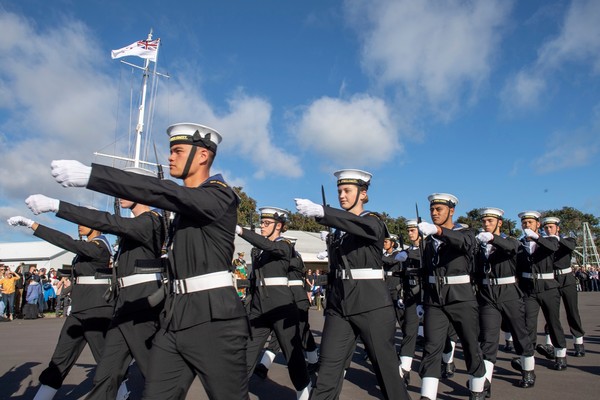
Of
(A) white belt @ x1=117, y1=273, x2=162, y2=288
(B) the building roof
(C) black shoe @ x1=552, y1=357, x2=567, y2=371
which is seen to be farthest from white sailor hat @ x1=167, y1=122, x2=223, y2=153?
(B) the building roof

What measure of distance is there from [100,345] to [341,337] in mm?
2708

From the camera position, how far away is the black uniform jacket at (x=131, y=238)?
3793mm

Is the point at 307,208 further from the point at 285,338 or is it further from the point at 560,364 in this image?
the point at 560,364

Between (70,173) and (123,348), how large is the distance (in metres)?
2.49

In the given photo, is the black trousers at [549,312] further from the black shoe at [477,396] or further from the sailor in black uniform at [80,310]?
the sailor in black uniform at [80,310]

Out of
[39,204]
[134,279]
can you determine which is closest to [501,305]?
[134,279]

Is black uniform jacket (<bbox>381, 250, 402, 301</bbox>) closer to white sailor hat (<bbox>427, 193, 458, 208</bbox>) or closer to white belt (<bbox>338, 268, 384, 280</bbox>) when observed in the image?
white sailor hat (<bbox>427, 193, 458, 208</bbox>)

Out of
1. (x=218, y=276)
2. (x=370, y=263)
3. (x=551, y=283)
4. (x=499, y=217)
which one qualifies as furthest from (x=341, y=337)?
(x=551, y=283)

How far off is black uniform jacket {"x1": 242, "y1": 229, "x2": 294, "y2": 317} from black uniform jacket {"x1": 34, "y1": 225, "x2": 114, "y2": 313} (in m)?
1.61

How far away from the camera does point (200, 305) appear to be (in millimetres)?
3123

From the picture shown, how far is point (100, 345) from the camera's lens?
17.5 ft

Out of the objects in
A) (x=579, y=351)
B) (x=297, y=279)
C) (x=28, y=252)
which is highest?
(x=28, y=252)

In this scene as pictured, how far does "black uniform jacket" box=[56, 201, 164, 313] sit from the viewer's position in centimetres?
379

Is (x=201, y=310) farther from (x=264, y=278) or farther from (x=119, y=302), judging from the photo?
(x=264, y=278)
